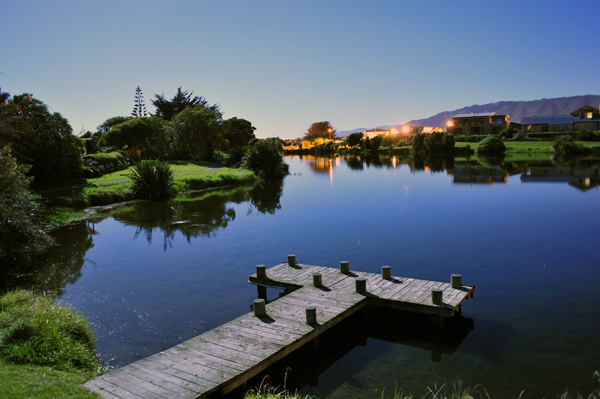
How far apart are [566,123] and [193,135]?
3494 inches

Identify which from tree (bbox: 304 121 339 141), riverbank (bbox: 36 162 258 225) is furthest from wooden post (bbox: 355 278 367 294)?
A: tree (bbox: 304 121 339 141)

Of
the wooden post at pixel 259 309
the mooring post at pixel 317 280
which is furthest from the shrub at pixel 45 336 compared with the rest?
the mooring post at pixel 317 280

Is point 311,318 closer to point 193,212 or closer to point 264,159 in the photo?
point 193,212

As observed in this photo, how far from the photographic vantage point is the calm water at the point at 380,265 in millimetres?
9844

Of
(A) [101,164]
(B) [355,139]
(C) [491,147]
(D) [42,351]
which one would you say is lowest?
(D) [42,351]

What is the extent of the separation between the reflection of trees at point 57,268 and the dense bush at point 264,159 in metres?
30.2

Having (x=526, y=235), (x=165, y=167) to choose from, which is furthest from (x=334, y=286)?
(x=165, y=167)

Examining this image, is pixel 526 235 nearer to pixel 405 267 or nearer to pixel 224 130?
pixel 405 267

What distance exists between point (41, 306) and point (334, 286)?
7.01 metres

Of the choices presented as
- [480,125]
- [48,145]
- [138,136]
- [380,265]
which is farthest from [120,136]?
[480,125]

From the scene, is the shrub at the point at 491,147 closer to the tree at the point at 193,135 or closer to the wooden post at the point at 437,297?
the tree at the point at 193,135

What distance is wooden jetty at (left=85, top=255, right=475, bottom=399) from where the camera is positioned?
7.86m

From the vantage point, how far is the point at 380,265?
1653 centimetres

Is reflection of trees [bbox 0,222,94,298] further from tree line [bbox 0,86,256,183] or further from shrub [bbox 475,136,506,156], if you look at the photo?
shrub [bbox 475,136,506,156]
